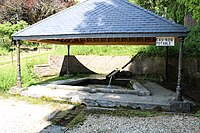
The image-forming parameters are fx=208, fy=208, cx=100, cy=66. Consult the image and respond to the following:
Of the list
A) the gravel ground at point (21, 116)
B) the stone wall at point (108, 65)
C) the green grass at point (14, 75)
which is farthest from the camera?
the stone wall at point (108, 65)

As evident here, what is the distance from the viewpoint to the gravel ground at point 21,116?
417 centimetres

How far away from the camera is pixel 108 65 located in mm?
12570

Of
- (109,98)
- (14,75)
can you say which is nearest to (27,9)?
(14,75)

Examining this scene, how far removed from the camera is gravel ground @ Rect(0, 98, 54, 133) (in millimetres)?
4168

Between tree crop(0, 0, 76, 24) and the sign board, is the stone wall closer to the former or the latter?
the sign board

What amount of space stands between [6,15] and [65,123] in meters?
17.1

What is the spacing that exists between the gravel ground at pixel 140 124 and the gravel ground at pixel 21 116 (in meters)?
0.89

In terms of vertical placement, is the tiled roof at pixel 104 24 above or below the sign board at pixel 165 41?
above

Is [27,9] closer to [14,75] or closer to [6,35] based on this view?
[6,35]

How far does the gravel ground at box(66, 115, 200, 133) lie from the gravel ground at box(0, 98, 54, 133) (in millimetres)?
886

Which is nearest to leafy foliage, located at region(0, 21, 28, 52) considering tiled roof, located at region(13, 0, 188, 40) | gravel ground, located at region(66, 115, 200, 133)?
tiled roof, located at region(13, 0, 188, 40)

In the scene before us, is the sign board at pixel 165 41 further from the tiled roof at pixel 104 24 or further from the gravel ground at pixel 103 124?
the gravel ground at pixel 103 124

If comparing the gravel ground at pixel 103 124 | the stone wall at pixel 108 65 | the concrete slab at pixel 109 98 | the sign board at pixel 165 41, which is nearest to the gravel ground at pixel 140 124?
the gravel ground at pixel 103 124

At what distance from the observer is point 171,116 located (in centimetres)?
489
